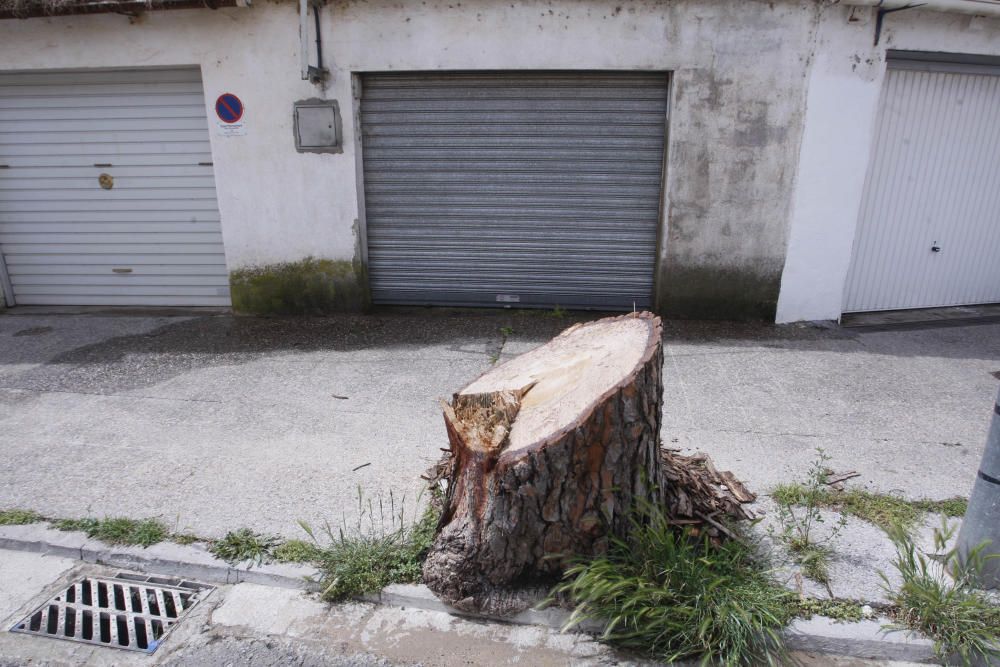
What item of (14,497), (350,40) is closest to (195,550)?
(14,497)

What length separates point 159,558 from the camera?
3.04 meters

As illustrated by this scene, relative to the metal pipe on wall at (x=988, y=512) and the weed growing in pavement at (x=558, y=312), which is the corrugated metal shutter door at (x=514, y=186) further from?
the metal pipe on wall at (x=988, y=512)

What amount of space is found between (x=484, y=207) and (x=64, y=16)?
4.55 m

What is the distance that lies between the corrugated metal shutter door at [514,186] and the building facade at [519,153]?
2 centimetres

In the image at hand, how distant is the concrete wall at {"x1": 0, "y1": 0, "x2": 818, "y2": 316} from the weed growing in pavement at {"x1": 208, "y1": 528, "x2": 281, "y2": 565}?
4092mm

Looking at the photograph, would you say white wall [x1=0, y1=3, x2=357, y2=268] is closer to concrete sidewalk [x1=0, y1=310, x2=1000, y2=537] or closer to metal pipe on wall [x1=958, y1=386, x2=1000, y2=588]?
concrete sidewalk [x1=0, y1=310, x2=1000, y2=537]

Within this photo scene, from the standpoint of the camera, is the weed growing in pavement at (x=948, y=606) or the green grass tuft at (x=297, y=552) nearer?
the weed growing in pavement at (x=948, y=606)

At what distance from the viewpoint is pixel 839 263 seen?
21.4ft

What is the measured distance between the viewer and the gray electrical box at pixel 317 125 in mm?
6430

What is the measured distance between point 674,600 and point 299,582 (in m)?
1.63

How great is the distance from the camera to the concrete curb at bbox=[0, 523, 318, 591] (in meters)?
2.95

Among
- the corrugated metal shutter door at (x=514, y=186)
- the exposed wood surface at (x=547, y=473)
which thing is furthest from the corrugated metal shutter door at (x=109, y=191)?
the exposed wood surface at (x=547, y=473)

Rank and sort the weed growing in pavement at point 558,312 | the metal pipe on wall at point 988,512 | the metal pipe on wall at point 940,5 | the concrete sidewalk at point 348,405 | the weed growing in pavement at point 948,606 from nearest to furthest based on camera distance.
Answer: the weed growing in pavement at point 948,606 < the metal pipe on wall at point 988,512 < the concrete sidewalk at point 348,405 < the metal pipe on wall at point 940,5 < the weed growing in pavement at point 558,312

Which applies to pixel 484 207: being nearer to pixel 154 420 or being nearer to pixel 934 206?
pixel 154 420
